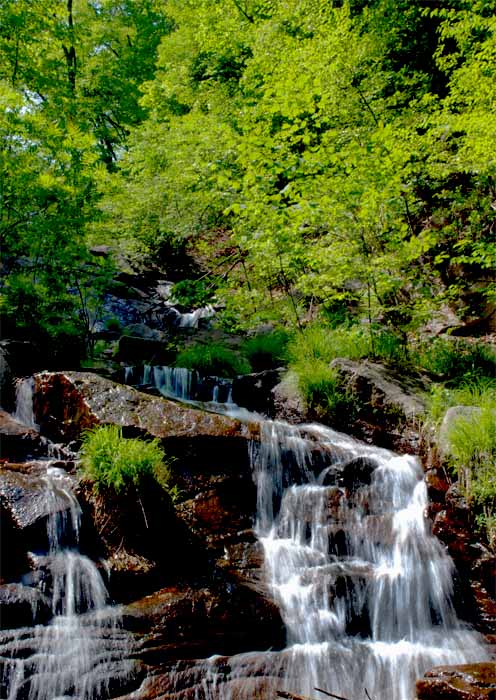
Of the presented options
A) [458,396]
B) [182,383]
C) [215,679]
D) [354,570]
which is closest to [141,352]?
[182,383]

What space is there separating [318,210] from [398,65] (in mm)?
9590

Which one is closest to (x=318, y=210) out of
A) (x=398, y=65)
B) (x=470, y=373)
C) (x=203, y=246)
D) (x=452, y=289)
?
(x=452, y=289)

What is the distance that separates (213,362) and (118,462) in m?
5.29

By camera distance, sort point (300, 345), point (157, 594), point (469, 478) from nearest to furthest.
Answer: point (157, 594)
point (469, 478)
point (300, 345)

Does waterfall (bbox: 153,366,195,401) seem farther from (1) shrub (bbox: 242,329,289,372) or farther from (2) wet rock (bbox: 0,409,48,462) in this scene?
(2) wet rock (bbox: 0,409,48,462)

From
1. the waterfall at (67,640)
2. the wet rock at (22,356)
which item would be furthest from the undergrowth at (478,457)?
the wet rock at (22,356)

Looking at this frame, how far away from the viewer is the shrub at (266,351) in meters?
10.2

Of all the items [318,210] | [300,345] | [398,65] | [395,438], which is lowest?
[395,438]

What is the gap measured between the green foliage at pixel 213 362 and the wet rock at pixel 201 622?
5.68 metres

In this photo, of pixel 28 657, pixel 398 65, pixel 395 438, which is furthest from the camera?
pixel 398 65

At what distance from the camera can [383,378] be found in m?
7.38

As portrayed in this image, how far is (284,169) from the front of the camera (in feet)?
25.1

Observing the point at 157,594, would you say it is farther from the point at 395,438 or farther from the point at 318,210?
the point at 318,210

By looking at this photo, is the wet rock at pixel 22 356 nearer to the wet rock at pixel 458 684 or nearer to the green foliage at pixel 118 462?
the green foliage at pixel 118 462
